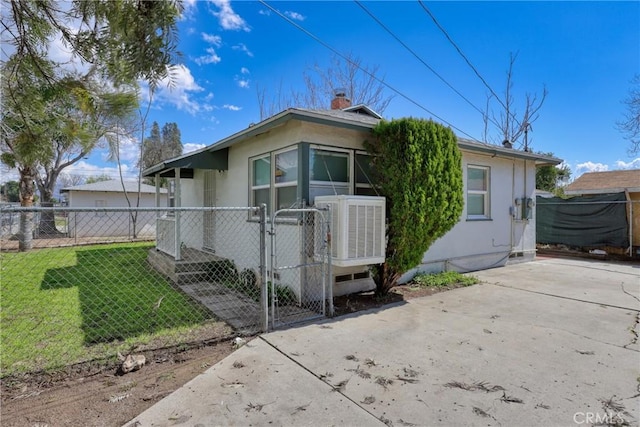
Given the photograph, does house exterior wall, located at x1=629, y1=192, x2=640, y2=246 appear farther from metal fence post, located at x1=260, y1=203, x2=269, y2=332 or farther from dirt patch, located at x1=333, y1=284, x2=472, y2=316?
metal fence post, located at x1=260, y1=203, x2=269, y2=332

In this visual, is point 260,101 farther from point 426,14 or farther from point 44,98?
point 44,98

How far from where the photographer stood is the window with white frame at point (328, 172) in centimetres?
561

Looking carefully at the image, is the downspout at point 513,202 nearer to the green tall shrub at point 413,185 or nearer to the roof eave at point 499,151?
the roof eave at point 499,151

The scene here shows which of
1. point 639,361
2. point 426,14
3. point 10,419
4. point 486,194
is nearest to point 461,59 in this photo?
point 426,14

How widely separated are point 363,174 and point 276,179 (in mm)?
1632

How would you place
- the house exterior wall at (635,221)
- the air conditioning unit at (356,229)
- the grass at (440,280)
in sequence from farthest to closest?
the house exterior wall at (635,221)
the grass at (440,280)
the air conditioning unit at (356,229)

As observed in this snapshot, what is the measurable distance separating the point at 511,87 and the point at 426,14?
577 inches

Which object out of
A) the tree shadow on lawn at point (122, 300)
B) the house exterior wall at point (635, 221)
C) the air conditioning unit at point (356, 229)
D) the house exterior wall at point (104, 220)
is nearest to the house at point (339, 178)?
the air conditioning unit at point (356, 229)

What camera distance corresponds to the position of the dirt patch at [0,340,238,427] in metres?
2.50

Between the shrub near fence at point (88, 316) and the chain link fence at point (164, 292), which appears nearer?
the shrub near fence at point (88, 316)

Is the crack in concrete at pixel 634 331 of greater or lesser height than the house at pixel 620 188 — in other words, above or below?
below

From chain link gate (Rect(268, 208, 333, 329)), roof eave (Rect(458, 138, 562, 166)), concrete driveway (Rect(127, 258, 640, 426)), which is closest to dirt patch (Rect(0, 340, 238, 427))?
concrete driveway (Rect(127, 258, 640, 426))

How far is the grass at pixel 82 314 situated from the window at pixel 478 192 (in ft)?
21.6

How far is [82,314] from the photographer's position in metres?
5.04
